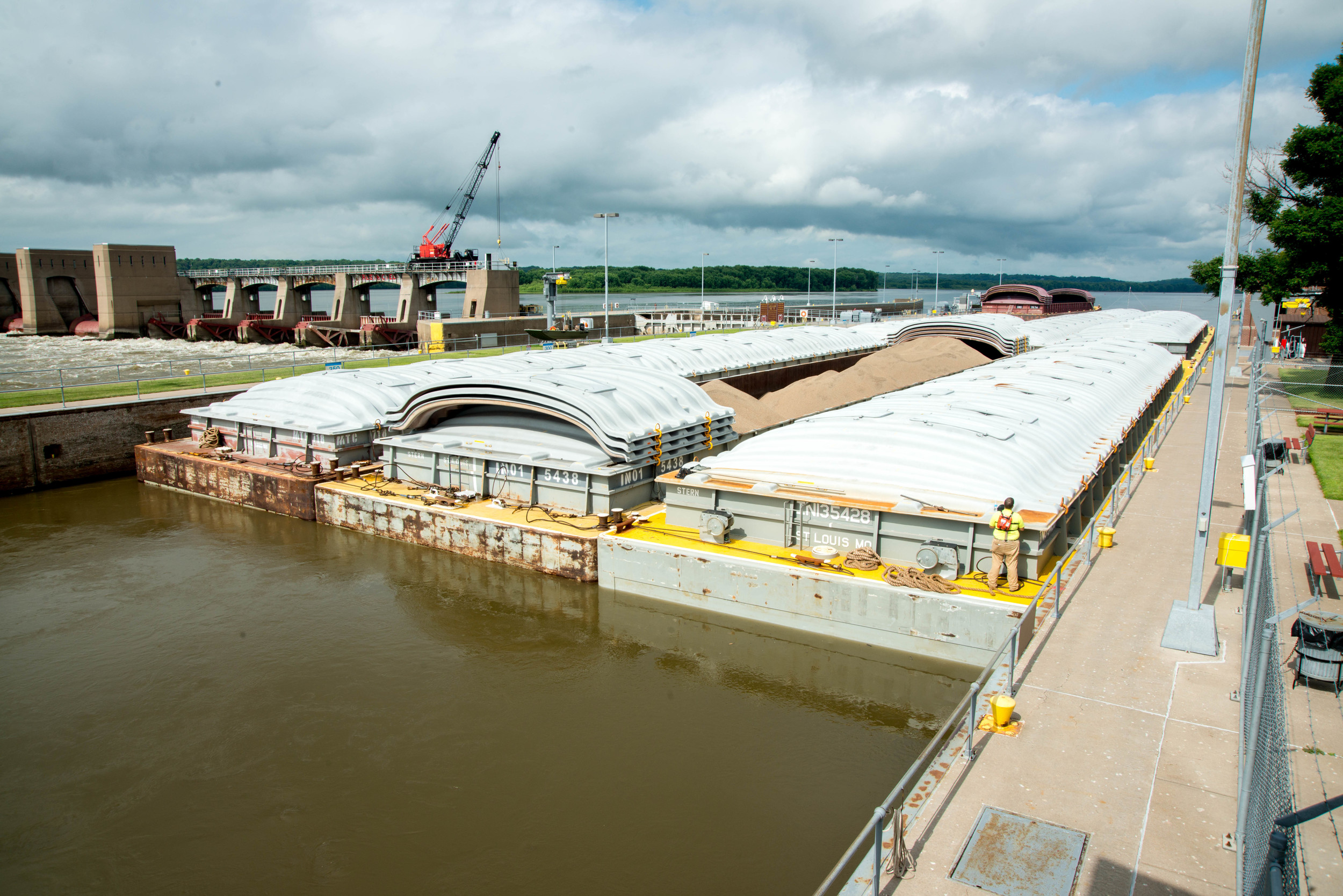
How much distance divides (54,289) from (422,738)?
9343cm

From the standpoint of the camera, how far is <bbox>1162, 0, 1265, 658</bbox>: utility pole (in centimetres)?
977

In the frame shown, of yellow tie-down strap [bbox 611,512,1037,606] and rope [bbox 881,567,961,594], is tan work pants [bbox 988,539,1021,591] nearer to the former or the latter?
yellow tie-down strap [bbox 611,512,1037,606]

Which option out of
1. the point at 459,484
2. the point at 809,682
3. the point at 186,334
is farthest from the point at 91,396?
the point at 186,334

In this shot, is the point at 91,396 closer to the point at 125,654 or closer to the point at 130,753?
the point at 125,654

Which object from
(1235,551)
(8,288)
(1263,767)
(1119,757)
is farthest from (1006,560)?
(8,288)

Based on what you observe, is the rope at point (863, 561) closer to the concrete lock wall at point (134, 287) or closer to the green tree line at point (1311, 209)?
the green tree line at point (1311, 209)

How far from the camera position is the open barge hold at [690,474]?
14148 millimetres

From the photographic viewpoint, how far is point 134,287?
75875 millimetres

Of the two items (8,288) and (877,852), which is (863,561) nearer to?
(877,852)

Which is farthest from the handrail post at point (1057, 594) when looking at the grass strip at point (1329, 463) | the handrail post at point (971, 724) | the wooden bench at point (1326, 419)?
the wooden bench at point (1326, 419)

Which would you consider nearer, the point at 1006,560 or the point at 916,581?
the point at 1006,560

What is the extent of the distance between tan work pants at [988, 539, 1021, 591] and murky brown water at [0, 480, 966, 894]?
190cm

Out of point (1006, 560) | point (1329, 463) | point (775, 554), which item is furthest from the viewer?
point (1329, 463)

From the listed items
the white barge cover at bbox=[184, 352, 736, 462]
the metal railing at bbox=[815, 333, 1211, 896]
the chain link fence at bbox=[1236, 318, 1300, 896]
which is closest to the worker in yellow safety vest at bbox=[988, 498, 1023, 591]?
the metal railing at bbox=[815, 333, 1211, 896]
